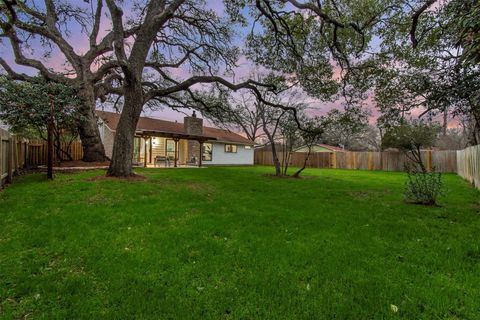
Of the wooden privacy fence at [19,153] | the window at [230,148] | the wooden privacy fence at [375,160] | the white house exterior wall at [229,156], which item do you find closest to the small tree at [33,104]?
the wooden privacy fence at [19,153]

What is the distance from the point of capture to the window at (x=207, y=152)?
75.1 ft

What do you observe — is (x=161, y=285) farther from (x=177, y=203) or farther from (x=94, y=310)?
(x=177, y=203)

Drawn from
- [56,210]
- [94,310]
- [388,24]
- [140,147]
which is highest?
[388,24]

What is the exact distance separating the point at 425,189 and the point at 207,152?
59.8 feet

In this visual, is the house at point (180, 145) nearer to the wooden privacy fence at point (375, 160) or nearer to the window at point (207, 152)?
the window at point (207, 152)

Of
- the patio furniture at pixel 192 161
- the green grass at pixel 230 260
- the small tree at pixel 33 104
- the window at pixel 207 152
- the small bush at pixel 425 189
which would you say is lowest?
the green grass at pixel 230 260

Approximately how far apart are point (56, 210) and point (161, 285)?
3.70 m

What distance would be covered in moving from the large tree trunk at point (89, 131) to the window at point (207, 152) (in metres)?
10.4

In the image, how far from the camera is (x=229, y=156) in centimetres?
2525

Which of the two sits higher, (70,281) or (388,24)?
(388,24)

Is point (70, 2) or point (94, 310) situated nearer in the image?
point (94, 310)

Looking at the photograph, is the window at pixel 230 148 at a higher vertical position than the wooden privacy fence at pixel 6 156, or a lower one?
higher

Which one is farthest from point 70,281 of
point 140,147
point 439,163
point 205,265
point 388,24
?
point 439,163

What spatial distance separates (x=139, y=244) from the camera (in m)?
3.67
